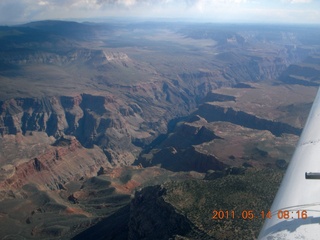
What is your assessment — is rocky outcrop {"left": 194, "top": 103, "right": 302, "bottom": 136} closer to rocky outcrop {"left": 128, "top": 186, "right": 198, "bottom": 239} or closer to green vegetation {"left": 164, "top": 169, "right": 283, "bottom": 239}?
green vegetation {"left": 164, "top": 169, "right": 283, "bottom": 239}

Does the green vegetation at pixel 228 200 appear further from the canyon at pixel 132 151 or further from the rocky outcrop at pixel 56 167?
the rocky outcrop at pixel 56 167

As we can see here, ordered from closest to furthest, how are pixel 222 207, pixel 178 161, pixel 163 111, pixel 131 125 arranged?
pixel 222 207 < pixel 178 161 < pixel 131 125 < pixel 163 111

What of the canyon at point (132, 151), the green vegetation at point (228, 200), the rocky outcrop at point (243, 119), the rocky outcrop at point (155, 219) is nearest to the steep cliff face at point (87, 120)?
the canyon at point (132, 151)

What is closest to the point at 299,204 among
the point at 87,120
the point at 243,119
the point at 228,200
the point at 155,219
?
the point at 228,200

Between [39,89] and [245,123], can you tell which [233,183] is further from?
[39,89]

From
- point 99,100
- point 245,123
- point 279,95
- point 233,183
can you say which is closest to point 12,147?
point 99,100

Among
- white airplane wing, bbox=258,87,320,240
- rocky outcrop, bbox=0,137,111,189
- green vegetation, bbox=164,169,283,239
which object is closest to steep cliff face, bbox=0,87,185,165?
rocky outcrop, bbox=0,137,111,189

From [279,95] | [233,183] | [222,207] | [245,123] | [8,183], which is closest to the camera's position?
[222,207]

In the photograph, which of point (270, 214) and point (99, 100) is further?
point (99, 100)
